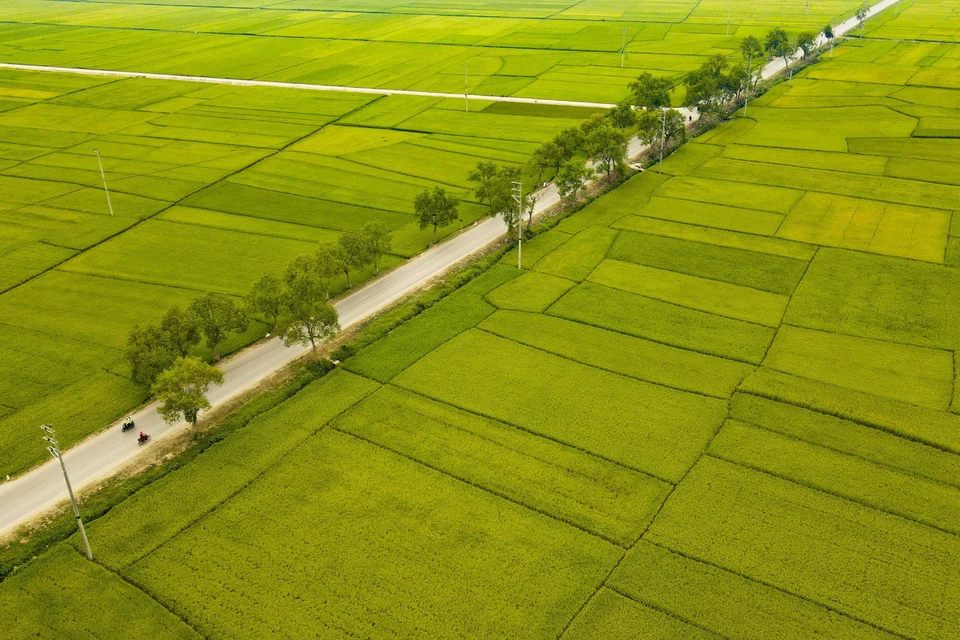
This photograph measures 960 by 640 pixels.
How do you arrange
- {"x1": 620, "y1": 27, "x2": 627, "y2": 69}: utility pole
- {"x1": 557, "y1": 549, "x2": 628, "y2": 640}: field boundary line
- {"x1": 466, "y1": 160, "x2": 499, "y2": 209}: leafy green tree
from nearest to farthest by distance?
{"x1": 557, "y1": 549, "x2": 628, "y2": 640}: field boundary line → {"x1": 466, "y1": 160, "x2": 499, "y2": 209}: leafy green tree → {"x1": 620, "y1": 27, "x2": 627, "y2": 69}: utility pole

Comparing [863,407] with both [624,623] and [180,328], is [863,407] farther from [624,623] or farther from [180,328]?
[180,328]

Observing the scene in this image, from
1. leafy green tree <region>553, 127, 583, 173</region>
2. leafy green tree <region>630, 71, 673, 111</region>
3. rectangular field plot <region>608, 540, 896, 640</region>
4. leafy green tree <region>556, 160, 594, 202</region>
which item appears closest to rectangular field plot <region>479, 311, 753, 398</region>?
rectangular field plot <region>608, 540, 896, 640</region>

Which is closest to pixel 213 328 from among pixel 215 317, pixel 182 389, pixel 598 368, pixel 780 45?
→ pixel 215 317

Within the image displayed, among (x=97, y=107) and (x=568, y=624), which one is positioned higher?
(x=97, y=107)

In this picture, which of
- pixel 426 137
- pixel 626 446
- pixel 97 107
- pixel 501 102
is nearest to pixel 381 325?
pixel 626 446

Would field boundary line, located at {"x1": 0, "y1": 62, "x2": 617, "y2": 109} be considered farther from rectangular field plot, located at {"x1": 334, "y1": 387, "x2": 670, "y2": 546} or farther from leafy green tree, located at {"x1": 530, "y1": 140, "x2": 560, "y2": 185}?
rectangular field plot, located at {"x1": 334, "y1": 387, "x2": 670, "y2": 546}

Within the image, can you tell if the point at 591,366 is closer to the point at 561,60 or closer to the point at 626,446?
the point at 626,446
